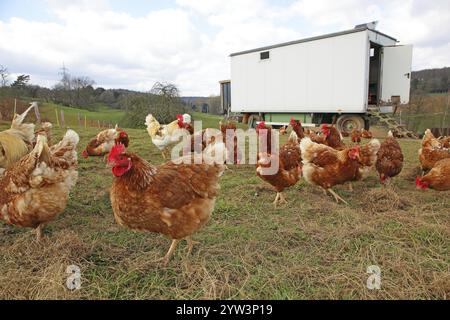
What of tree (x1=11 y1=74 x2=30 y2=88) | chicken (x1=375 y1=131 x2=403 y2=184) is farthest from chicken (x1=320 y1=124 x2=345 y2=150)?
tree (x1=11 y1=74 x2=30 y2=88)

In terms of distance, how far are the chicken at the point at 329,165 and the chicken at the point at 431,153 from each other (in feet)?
5.54

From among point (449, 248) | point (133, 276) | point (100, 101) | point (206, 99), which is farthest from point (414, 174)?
point (100, 101)

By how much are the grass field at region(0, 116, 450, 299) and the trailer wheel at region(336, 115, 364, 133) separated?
306 inches

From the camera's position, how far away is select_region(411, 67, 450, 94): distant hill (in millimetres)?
17625

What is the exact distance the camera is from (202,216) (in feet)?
8.12

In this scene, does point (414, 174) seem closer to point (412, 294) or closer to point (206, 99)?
point (412, 294)

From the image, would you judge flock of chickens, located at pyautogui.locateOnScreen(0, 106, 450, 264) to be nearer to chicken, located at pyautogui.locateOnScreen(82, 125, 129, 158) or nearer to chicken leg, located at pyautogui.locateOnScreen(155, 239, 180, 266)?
chicken leg, located at pyautogui.locateOnScreen(155, 239, 180, 266)

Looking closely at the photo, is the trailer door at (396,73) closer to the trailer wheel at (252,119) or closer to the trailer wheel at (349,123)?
the trailer wheel at (349,123)

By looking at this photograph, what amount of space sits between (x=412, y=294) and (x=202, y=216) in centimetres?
174

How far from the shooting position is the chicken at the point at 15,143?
3.56 m

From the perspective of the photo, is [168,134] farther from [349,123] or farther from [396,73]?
[396,73]

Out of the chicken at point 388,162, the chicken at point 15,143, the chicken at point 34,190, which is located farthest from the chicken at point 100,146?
the chicken at point 388,162

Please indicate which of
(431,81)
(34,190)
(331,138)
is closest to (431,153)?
(331,138)
